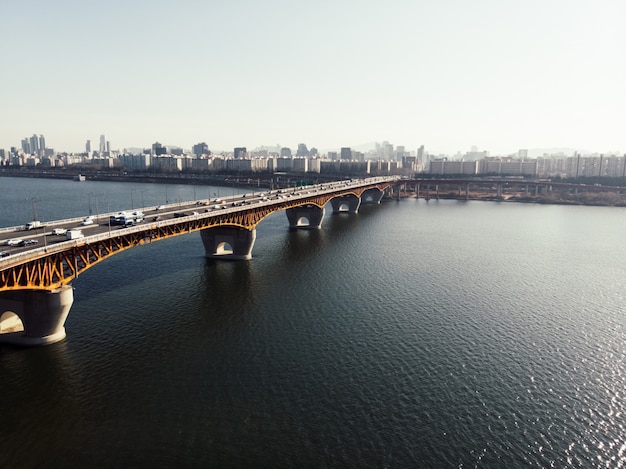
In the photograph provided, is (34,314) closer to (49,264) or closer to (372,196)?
(49,264)

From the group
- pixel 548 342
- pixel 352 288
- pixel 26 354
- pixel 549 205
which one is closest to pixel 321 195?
pixel 352 288

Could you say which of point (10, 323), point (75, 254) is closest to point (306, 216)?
point (75, 254)

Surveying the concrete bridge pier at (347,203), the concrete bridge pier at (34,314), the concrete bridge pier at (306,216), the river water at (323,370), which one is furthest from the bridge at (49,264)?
the concrete bridge pier at (347,203)

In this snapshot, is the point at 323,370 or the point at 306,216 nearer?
the point at 323,370

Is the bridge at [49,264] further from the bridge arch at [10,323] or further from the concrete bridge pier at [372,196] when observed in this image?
the concrete bridge pier at [372,196]


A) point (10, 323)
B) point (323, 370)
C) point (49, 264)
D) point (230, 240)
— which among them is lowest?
point (323, 370)
